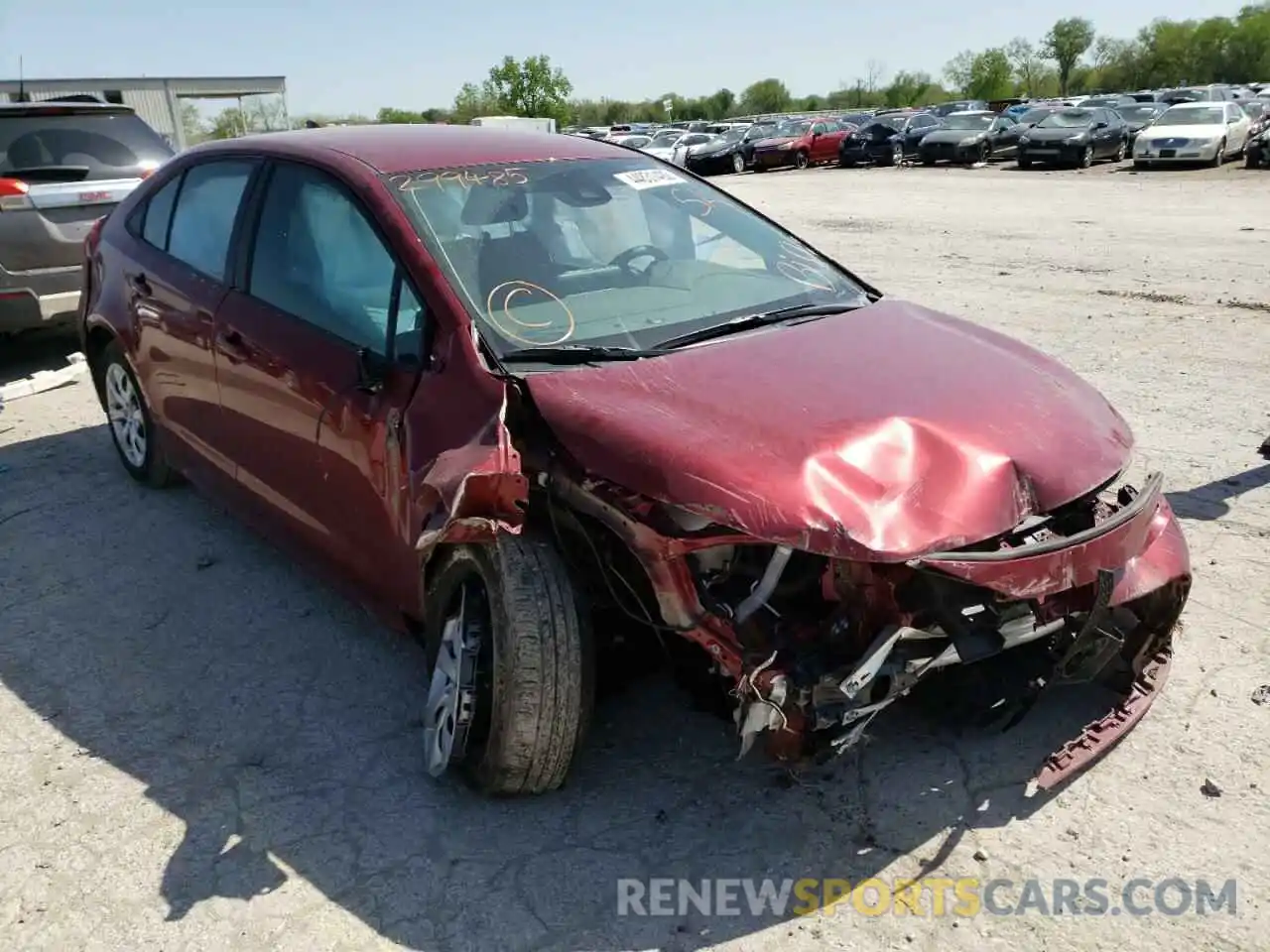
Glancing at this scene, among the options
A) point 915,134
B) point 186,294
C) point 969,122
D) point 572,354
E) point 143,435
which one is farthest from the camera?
point 915,134

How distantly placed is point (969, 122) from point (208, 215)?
29.2 metres

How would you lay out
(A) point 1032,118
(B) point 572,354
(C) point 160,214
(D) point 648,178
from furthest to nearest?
(A) point 1032,118 < (C) point 160,214 < (D) point 648,178 < (B) point 572,354

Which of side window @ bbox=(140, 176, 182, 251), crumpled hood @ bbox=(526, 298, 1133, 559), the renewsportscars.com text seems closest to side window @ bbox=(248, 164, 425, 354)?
crumpled hood @ bbox=(526, 298, 1133, 559)

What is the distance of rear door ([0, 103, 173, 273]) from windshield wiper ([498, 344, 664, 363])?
214 inches

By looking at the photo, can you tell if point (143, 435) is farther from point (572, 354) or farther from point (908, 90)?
point (908, 90)

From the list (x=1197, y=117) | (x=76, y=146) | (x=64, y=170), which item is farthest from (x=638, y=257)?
(x=1197, y=117)

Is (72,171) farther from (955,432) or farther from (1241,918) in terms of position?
(1241,918)

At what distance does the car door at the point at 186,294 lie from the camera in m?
3.98

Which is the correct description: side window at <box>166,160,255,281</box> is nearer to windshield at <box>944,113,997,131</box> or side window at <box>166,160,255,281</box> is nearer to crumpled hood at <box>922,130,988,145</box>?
crumpled hood at <box>922,130,988,145</box>

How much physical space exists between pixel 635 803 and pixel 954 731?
3.35 feet

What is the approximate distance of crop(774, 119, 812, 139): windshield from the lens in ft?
104

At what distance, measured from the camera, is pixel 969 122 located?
2945cm

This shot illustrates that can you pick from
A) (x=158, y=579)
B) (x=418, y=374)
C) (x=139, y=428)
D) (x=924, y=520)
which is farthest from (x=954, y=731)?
(x=139, y=428)

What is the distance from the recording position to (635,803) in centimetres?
288
